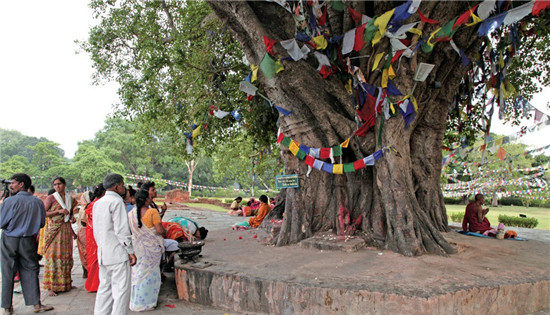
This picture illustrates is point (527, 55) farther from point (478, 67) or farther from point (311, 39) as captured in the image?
point (311, 39)

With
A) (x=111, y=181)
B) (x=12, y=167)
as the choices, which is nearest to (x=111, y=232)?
(x=111, y=181)

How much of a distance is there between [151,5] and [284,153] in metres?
5.91

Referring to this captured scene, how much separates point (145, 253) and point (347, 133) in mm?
4031

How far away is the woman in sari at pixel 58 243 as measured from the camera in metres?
5.17

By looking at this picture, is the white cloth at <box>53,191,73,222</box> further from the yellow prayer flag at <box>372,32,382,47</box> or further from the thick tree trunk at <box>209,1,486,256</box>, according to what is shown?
the yellow prayer flag at <box>372,32,382,47</box>

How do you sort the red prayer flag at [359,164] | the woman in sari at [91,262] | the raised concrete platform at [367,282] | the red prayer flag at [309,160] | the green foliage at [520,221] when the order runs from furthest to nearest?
1. the green foliage at [520,221]
2. the red prayer flag at [309,160]
3. the red prayer flag at [359,164]
4. the woman in sari at [91,262]
5. the raised concrete platform at [367,282]

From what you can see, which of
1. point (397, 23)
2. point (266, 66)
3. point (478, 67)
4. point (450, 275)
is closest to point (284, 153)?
point (266, 66)

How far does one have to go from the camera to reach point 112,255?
3.53 m

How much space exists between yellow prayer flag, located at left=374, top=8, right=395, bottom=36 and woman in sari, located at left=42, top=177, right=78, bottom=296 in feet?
18.2

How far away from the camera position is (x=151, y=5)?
973 cm

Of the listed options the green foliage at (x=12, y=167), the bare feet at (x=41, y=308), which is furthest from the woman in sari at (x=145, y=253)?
the green foliage at (x=12, y=167)

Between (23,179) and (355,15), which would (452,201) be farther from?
(23,179)

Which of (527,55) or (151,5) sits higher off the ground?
(151,5)

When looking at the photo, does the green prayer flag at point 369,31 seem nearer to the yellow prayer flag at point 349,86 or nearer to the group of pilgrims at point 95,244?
the yellow prayer flag at point 349,86
